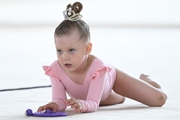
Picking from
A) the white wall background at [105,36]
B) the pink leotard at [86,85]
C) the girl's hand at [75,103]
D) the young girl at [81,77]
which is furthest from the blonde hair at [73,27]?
the white wall background at [105,36]

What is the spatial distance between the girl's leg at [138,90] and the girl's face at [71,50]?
262 millimetres

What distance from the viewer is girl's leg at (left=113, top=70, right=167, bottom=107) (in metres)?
2.44

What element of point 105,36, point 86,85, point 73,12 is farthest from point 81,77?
point 105,36

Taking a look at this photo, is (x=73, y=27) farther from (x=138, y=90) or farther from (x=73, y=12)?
(x=138, y=90)

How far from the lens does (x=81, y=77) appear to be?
7.55 ft

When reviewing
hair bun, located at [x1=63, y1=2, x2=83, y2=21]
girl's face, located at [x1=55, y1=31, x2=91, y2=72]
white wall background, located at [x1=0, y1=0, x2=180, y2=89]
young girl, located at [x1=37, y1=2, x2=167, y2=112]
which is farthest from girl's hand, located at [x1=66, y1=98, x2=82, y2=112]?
white wall background, located at [x1=0, y1=0, x2=180, y2=89]

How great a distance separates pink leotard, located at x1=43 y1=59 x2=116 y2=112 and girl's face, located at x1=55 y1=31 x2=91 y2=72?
66 mm

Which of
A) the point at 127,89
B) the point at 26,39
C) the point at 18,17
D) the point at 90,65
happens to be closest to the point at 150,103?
the point at 127,89

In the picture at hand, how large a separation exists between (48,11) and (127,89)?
245 inches

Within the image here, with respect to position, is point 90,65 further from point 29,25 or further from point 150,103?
point 29,25

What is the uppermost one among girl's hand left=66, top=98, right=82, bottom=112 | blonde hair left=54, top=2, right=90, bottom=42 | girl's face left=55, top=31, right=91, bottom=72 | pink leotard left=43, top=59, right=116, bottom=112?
blonde hair left=54, top=2, right=90, bottom=42

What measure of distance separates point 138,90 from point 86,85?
258 mm

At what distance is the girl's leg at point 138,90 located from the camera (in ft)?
8.00

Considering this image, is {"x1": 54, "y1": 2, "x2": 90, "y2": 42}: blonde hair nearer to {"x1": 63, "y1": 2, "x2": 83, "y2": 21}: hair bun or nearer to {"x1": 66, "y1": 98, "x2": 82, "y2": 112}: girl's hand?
{"x1": 63, "y1": 2, "x2": 83, "y2": 21}: hair bun
